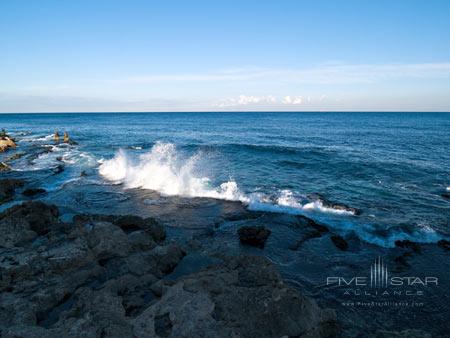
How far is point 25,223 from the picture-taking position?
34.7ft

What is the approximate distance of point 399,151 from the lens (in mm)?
32094

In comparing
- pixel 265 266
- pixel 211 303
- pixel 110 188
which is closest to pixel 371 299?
pixel 265 266

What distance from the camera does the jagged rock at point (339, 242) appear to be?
11.0 metres

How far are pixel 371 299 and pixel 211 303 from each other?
15.1ft

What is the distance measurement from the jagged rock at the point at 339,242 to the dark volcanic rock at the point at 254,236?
2545 millimetres

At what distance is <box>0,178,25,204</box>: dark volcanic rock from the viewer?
16.8 meters

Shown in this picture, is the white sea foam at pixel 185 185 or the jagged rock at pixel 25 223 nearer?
the jagged rock at pixel 25 223

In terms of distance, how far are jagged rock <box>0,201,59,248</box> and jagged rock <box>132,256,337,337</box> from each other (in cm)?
634

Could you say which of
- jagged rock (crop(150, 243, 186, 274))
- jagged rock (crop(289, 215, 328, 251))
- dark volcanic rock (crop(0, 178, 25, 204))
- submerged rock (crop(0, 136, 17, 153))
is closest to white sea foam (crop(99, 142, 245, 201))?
jagged rock (crop(289, 215, 328, 251))

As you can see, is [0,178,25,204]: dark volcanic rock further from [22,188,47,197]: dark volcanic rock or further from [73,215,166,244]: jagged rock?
[73,215,166,244]: jagged rock

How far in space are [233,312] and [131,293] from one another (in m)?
2.71
